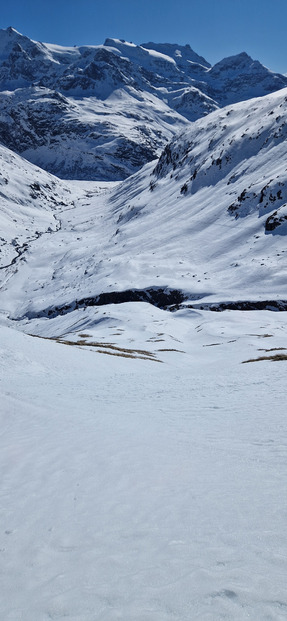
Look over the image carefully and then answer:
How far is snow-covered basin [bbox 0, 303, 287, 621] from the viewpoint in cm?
529

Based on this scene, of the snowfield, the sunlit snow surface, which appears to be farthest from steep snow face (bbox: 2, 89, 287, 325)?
the sunlit snow surface

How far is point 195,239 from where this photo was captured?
108938 millimetres

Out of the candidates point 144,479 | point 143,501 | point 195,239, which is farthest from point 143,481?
point 195,239

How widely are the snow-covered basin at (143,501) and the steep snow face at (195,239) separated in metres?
60.0

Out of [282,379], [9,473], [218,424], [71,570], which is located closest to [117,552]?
[71,570]

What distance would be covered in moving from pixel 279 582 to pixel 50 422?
1020cm

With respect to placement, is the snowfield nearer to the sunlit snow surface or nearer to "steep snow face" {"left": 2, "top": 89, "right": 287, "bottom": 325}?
the sunlit snow surface

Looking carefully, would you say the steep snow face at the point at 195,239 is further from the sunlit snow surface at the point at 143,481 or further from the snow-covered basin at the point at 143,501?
the snow-covered basin at the point at 143,501

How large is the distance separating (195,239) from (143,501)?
104488 millimetres

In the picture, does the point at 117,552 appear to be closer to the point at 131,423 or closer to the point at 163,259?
the point at 131,423

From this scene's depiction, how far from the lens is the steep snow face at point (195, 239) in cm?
8619

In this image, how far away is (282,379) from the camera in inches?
797

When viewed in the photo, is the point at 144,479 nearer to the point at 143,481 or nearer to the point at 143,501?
the point at 143,481

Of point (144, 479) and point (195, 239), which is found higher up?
point (195, 239)
